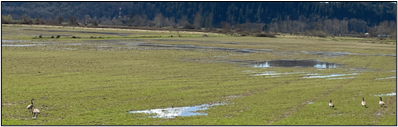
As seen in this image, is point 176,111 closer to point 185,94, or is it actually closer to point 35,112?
point 185,94

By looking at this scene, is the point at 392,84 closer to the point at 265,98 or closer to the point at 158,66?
the point at 265,98

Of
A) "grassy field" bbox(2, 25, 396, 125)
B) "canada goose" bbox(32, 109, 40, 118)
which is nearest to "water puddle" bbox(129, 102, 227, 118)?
"grassy field" bbox(2, 25, 396, 125)

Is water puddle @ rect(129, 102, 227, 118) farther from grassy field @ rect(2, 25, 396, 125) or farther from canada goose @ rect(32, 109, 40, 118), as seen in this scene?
canada goose @ rect(32, 109, 40, 118)

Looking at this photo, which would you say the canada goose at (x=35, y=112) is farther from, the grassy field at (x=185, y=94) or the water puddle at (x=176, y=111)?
the water puddle at (x=176, y=111)

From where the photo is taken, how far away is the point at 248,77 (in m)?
28.9

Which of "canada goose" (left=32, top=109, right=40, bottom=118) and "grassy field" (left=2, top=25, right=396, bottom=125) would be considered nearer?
"canada goose" (left=32, top=109, right=40, bottom=118)

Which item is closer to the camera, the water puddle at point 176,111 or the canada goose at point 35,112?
the canada goose at point 35,112

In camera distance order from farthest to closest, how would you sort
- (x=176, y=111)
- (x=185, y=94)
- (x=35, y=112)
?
(x=185, y=94) < (x=176, y=111) < (x=35, y=112)

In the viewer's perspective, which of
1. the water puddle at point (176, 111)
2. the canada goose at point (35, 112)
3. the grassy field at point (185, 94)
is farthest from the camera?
the water puddle at point (176, 111)

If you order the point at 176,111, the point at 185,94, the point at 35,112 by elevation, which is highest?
the point at 35,112

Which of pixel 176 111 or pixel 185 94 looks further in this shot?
pixel 185 94

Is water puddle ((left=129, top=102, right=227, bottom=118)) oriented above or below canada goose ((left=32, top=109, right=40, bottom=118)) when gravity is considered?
below

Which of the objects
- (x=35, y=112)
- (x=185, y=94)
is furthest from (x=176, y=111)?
(x=35, y=112)

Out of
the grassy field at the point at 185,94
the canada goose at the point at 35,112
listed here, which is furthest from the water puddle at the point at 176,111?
the canada goose at the point at 35,112
